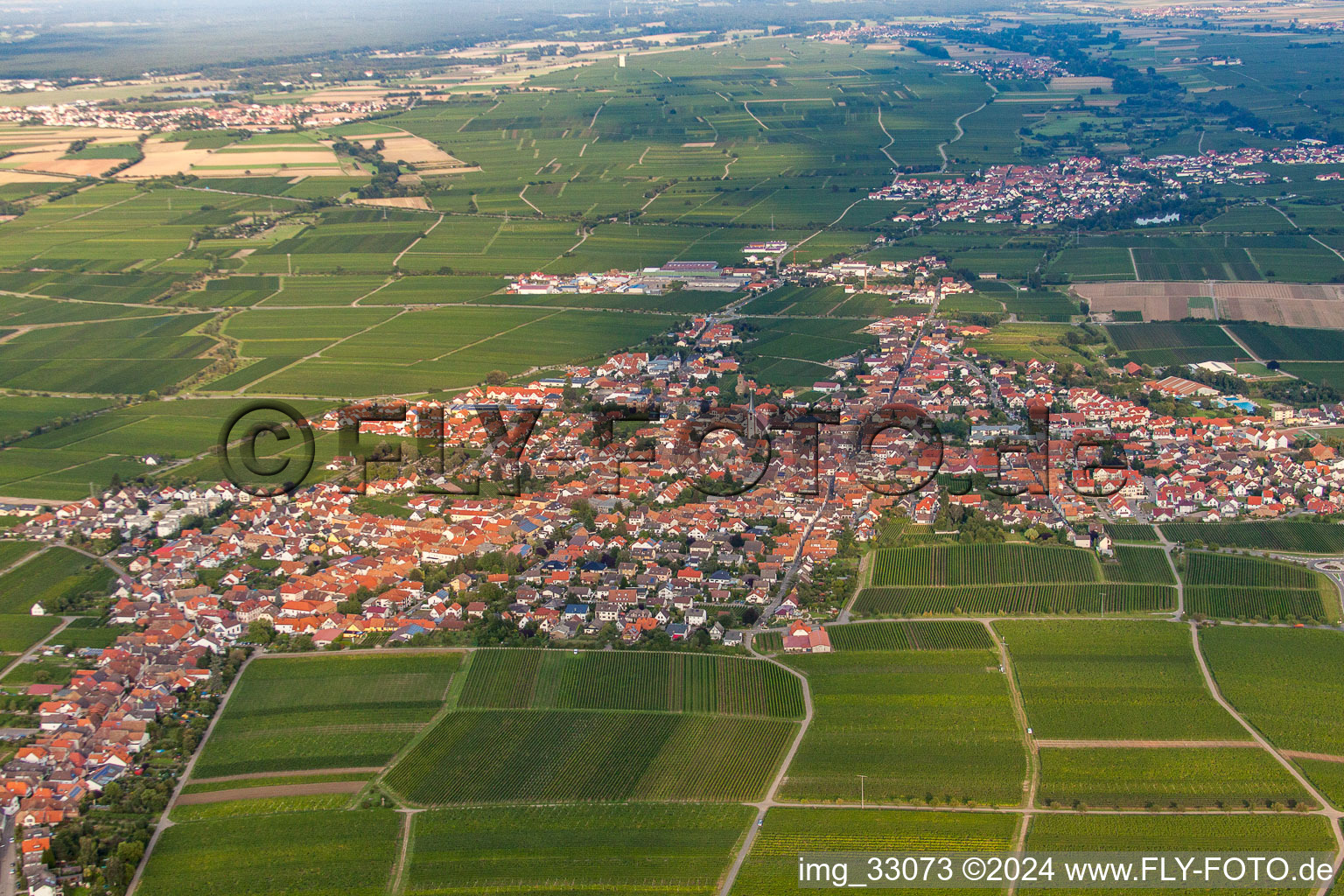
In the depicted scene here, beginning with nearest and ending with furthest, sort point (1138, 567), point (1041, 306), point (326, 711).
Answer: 1. point (326, 711)
2. point (1138, 567)
3. point (1041, 306)

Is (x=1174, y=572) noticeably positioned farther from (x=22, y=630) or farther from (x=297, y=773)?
(x=22, y=630)

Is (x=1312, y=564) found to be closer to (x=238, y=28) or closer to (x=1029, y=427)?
(x=1029, y=427)

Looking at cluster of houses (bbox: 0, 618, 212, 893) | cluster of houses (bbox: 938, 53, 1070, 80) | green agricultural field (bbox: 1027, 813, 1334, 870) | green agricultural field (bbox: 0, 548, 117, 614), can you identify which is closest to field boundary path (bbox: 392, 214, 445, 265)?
green agricultural field (bbox: 0, 548, 117, 614)

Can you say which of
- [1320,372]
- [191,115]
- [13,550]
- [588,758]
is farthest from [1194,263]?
[191,115]

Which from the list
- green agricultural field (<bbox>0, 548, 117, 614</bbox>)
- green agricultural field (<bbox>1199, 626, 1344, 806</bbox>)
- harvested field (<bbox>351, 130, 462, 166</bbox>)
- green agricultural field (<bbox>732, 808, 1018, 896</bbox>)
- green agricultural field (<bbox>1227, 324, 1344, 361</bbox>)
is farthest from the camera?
harvested field (<bbox>351, 130, 462, 166</bbox>)

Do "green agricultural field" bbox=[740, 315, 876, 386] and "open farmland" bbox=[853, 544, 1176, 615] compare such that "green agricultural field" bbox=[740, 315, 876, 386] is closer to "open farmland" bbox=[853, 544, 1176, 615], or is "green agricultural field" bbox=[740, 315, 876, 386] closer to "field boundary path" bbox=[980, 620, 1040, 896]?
"open farmland" bbox=[853, 544, 1176, 615]

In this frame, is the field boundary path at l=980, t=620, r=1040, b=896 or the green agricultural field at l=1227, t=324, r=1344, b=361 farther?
the green agricultural field at l=1227, t=324, r=1344, b=361
